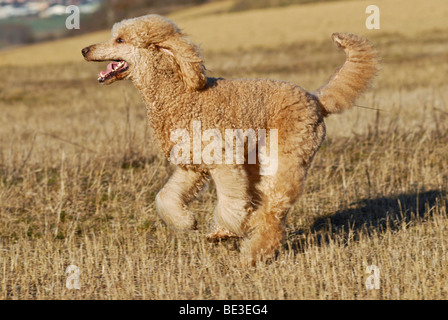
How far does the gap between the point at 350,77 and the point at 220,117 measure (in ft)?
4.36

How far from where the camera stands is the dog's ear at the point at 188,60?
4.68 m

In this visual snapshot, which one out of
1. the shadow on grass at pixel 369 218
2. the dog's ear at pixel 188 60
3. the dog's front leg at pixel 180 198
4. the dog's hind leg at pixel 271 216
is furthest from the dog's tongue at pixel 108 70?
the shadow on grass at pixel 369 218

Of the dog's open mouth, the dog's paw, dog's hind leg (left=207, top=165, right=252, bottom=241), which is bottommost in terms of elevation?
the dog's paw

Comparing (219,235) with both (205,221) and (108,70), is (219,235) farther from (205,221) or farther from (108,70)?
(108,70)

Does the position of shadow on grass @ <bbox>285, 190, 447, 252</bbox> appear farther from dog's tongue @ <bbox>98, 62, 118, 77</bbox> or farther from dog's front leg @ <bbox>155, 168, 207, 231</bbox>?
dog's tongue @ <bbox>98, 62, 118, 77</bbox>

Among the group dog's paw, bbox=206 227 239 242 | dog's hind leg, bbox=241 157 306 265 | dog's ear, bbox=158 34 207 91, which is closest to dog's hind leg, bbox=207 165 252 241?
dog's hind leg, bbox=241 157 306 265

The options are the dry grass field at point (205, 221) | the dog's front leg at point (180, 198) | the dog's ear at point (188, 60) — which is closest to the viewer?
the dry grass field at point (205, 221)

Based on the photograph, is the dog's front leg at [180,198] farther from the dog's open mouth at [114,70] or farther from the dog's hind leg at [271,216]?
the dog's open mouth at [114,70]

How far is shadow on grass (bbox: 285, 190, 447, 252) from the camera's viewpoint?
563cm

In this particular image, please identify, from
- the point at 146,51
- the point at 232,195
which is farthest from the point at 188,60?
the point at 232,195

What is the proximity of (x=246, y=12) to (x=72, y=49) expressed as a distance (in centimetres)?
2138

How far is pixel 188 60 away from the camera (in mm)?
4688

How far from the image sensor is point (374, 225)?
6.02 meters

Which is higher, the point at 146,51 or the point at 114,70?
the point at 146,51
